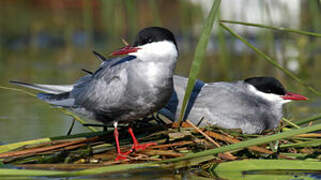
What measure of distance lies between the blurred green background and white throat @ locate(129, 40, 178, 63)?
103 centimetres

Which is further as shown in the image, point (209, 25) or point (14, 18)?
point (14, 18)

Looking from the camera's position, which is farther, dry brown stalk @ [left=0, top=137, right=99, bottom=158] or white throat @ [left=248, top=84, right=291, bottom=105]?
white throat @ [left=248, top=84, right=291, bottom=105]

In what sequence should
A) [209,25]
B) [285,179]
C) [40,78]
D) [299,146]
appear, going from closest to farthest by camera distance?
1. [209,25]
2. [285,179]
3. [299,146]
4. [40,78]

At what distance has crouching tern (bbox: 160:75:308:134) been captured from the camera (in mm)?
4945

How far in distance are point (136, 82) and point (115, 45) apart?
8217 mm

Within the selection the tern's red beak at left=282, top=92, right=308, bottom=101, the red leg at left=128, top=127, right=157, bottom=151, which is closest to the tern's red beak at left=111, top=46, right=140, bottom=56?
the red leg at left=128, top=127, right=157, bottom=151

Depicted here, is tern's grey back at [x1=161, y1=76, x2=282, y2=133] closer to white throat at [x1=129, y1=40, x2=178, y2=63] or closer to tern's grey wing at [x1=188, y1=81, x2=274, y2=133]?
tern's grey wing at [x1=188, y1=81, x2=274, y2=133]

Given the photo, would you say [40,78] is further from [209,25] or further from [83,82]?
[209,25]

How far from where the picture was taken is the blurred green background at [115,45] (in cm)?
609

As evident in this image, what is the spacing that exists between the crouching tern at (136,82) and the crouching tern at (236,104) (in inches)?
30.7

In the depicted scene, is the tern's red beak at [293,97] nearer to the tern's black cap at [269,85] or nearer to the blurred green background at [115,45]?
the tern's black cap at [269,85]

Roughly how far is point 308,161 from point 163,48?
1.31 metres

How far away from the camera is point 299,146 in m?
4.14

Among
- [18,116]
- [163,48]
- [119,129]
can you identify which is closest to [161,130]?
[119,129]
